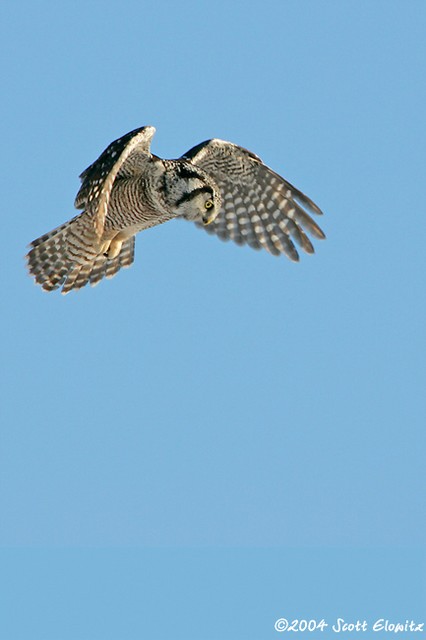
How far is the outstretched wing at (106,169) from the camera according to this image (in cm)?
937

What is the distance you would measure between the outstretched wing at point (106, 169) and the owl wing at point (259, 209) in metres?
1.10

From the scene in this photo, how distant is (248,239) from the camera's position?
11438 millimetres

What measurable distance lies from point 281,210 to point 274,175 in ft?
1.18

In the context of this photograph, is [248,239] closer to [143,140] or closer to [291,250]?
[291,250]

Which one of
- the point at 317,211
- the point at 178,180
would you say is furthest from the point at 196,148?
the point at 317,211

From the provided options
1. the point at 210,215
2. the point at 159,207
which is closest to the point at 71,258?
the point at 159,207

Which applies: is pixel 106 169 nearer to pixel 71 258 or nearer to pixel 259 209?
pixel 71 258

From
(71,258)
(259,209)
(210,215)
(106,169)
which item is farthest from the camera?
(259,209)

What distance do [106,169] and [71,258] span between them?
5.37 ft

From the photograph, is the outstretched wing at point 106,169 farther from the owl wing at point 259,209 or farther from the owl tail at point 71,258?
the owl wing at point 259,209

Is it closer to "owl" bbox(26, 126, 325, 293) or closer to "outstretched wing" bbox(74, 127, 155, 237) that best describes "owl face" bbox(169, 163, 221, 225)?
"owl" bbox(26, 126, 325, 293)

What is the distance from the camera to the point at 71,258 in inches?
428

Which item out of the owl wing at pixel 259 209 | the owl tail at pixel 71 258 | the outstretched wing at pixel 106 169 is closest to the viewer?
the outstretched wing at pixel 106 169

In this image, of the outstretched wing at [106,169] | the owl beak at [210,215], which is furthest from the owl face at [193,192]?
the outstretched wing at [106,169]
